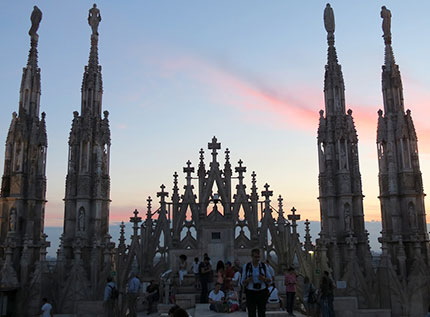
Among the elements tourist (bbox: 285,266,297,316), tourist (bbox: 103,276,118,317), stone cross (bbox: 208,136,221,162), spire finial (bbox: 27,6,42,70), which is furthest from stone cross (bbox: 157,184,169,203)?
tourist (bbox: 285,266,297,316)

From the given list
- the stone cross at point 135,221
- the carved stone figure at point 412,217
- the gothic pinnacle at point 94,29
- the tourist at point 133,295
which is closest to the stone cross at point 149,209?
the stone cross at point 135,221

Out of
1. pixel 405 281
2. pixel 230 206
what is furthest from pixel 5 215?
pixel 405 281

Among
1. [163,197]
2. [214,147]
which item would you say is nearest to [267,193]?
[214,147]

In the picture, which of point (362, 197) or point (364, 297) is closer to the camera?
point (364, 297)

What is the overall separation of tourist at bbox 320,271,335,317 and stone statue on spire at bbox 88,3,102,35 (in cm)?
1829

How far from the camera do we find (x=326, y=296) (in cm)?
1433

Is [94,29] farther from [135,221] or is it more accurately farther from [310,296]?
[310,296]

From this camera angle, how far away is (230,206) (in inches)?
908

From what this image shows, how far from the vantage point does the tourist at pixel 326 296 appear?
14.2 metres

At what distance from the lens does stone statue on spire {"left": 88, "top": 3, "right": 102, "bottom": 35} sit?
82.4ft

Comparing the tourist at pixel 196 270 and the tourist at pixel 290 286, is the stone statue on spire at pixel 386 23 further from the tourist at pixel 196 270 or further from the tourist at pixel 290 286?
the tourist at pixel 196 270

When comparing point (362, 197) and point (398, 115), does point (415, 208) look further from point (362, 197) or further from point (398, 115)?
point (398, 115)

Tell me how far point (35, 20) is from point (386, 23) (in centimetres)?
1981

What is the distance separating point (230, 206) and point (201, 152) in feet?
10.6
